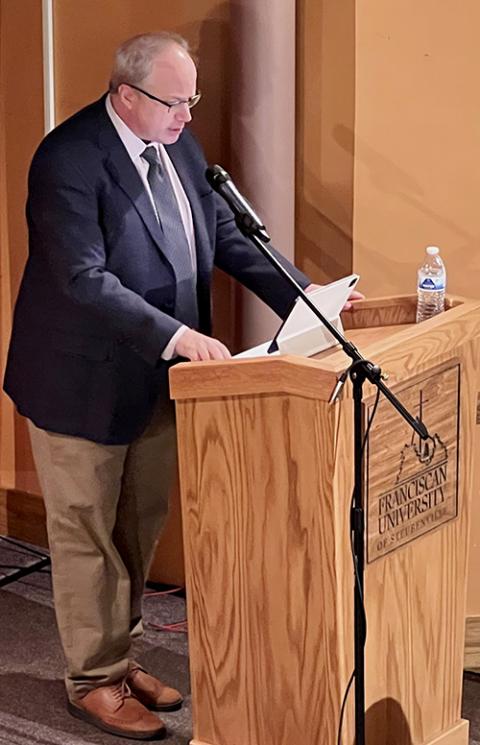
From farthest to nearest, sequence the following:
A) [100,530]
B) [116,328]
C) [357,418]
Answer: [100,530] < [116,328] < [357,418]

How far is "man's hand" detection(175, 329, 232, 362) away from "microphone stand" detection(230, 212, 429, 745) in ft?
1.19

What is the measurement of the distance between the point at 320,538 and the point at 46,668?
134cm

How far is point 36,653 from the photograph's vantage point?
400cm

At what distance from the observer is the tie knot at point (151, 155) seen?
3.37 meters

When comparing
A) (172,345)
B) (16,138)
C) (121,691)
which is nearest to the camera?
(172,345)

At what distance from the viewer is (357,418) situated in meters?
2.65

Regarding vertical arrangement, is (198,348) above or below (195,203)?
below

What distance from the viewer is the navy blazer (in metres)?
3.22

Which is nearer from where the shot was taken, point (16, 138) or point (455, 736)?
point (455, 736)

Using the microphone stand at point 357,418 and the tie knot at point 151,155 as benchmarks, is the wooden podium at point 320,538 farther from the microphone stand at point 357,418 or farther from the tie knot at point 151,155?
the tie knot at point 151,155

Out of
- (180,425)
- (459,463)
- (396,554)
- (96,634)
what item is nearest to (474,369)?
(459,463)

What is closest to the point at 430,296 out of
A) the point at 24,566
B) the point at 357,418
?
the point at 357,418

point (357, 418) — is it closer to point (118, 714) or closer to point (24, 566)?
point (118, 714)

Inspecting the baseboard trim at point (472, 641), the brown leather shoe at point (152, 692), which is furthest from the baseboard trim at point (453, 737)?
the baseboard trim at point (472, 641)
